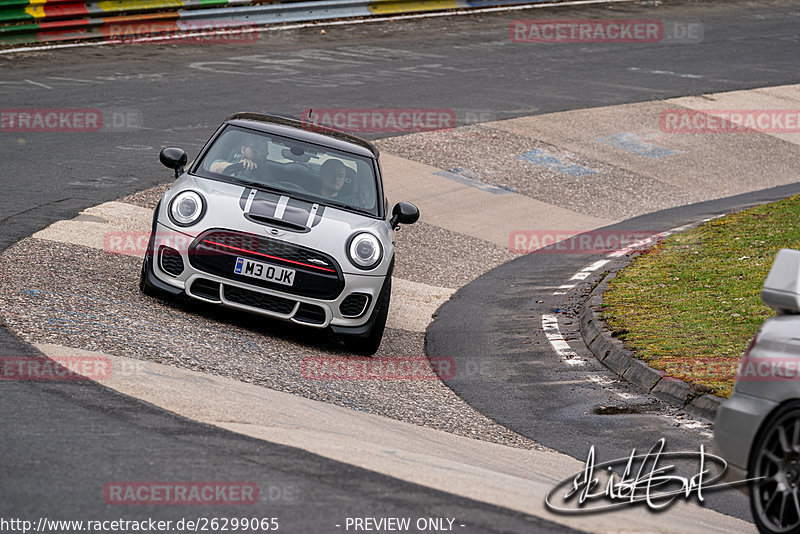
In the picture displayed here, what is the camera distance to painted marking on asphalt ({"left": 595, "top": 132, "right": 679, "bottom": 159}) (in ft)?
64.0

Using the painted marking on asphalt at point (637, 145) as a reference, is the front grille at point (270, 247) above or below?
above

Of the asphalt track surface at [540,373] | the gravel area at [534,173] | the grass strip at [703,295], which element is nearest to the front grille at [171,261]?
the asphalt track surface at [540,373]

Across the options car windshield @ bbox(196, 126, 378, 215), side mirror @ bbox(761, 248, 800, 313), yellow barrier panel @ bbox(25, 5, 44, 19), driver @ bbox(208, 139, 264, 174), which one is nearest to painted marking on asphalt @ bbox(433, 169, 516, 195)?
car windshield @ bbox(196, 126, 378, 215)

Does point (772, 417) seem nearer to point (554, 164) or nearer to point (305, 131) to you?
point (305, 131)

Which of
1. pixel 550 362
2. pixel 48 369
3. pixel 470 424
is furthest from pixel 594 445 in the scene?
pixel 48 369

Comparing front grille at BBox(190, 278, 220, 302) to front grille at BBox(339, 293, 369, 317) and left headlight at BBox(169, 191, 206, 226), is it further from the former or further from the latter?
front grille at BBox(339, 293, 369, 317)

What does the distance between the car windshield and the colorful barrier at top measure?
11648 millimetres

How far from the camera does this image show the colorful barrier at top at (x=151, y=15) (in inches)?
796

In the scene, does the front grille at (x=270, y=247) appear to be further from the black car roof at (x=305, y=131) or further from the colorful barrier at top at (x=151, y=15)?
the colorful barrier at top at (x=151, y=15)

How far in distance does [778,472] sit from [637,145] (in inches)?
593

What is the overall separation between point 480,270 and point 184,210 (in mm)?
5437

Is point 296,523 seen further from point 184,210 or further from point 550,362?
point 550,362

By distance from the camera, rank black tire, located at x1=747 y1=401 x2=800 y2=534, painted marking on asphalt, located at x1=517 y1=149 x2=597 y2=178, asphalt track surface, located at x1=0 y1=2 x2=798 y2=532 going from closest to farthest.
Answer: black tire, located at x1=747 y1=401 x2=800 y2=534, asphalt track surface, located at x1=0 y1=2 x2=798 y2=532, painted marking on asphalt, located at x1=517 y1=149 x2=597 y2=178

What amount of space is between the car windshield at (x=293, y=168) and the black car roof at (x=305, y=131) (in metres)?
0.08
